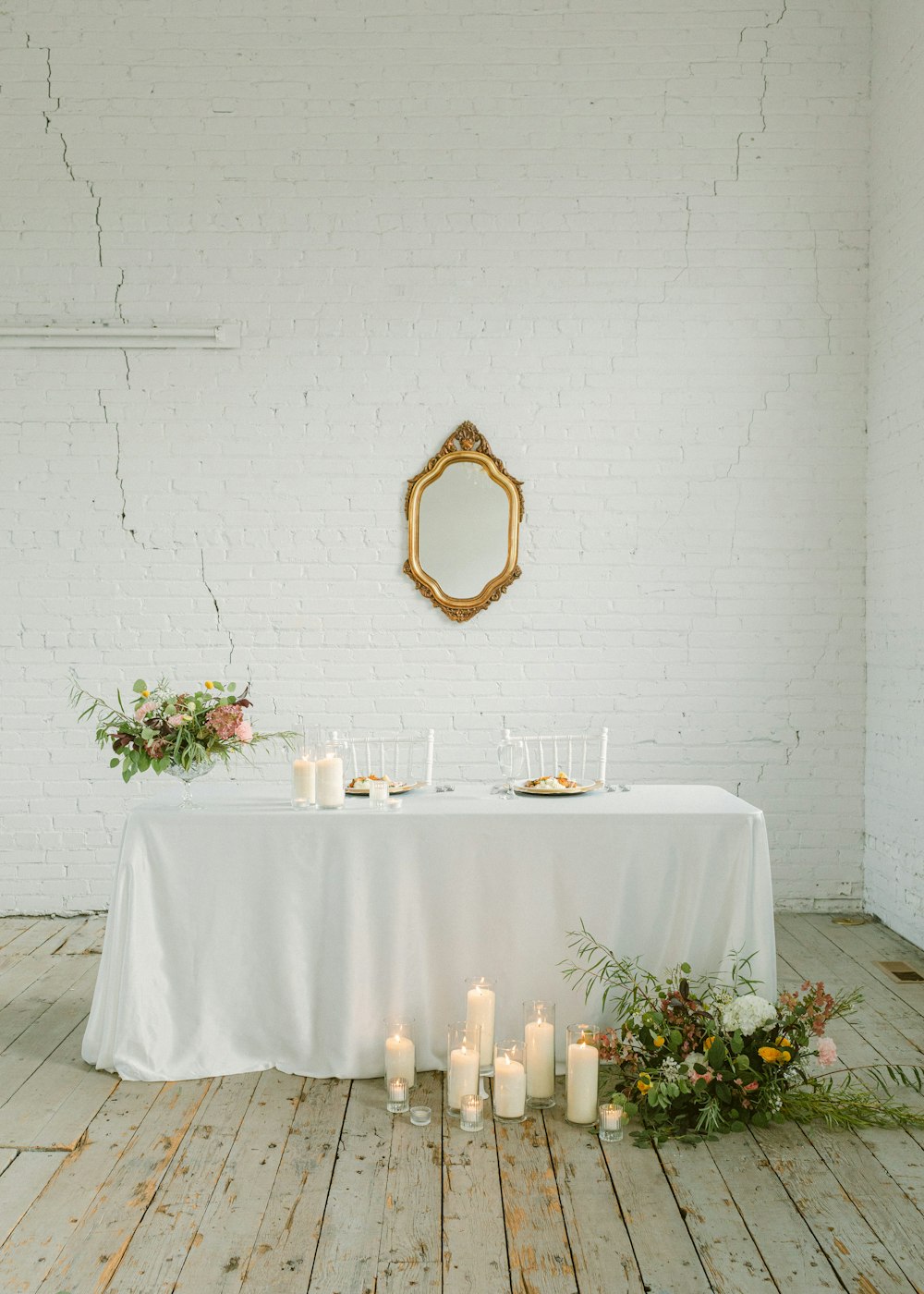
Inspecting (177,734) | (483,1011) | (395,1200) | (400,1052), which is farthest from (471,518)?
(395,1200)

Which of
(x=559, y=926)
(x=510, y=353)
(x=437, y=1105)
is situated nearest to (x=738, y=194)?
(x=510, y=353)

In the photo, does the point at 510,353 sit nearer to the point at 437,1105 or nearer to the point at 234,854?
the point at 234,854

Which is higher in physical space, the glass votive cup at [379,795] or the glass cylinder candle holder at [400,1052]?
the glass votive cup at [379,795]

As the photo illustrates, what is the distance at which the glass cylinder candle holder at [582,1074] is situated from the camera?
2.73 metres

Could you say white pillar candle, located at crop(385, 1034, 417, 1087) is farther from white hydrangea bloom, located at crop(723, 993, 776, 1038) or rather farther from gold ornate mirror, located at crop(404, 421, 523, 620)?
gold ornate mirror, located at crop(404, 421, 523, 620)

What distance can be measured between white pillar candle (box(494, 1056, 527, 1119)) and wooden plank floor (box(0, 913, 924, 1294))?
0.14ft

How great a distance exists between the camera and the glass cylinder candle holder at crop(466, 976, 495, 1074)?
2941 mm

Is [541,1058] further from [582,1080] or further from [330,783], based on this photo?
[330,783]

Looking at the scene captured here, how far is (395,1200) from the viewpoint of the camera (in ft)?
7.86

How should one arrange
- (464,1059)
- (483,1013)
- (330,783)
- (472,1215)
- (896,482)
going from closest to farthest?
(472,1215), (464,1059), (483,1013), (330,783), (896,482)

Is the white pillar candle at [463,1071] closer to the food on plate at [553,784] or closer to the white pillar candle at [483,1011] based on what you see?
the white pillar candle at [483,1011]

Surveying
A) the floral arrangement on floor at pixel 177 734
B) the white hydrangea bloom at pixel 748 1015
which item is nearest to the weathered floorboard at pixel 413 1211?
the white hydrangea bloom at pixel 748 1015

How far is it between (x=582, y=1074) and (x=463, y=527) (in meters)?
2.60

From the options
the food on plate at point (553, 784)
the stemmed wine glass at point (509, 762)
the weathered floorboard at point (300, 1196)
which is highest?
the stemmed wine glass at point (509, 762)
